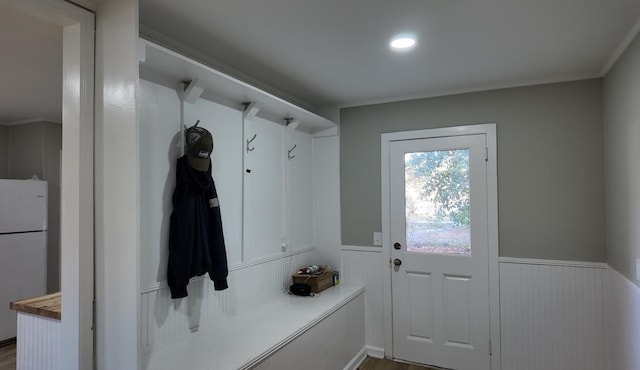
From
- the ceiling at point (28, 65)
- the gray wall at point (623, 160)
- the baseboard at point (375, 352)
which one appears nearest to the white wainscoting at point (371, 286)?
the baseboard at point (375, 352)

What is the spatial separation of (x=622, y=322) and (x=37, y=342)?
→ 11.5 ft

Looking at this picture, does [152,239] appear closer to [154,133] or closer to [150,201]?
[150,201]

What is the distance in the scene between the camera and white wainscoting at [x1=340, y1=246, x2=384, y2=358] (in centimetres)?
347

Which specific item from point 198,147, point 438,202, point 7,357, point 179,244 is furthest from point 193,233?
point 7,357

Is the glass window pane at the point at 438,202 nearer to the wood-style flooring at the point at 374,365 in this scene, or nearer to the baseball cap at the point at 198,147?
the wood-style flooring at the point at 374,365

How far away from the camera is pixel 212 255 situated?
2318mm

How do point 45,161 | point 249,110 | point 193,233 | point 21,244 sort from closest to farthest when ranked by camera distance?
1. point 193,233
2. point 249,110
3. point 21,244
4. point 45,161

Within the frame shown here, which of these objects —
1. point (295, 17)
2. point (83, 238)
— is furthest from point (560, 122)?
point (83, 238)

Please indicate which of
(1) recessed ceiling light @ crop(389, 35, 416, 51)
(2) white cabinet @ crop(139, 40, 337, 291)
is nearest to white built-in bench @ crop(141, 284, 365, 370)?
(2) white cabinet @ crop(139, 40, 337, 291)

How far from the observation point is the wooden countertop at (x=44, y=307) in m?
1.77

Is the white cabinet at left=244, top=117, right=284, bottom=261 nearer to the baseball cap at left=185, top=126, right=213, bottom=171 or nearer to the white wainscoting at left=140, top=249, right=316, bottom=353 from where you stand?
the white wainscoting at left=140, top=249, right=316, bottom=353

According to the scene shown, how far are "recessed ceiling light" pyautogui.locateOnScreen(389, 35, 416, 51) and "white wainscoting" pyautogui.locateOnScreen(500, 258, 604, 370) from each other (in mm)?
1929

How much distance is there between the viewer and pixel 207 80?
2.22 metres

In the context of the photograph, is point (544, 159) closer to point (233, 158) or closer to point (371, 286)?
point (371, 286)
